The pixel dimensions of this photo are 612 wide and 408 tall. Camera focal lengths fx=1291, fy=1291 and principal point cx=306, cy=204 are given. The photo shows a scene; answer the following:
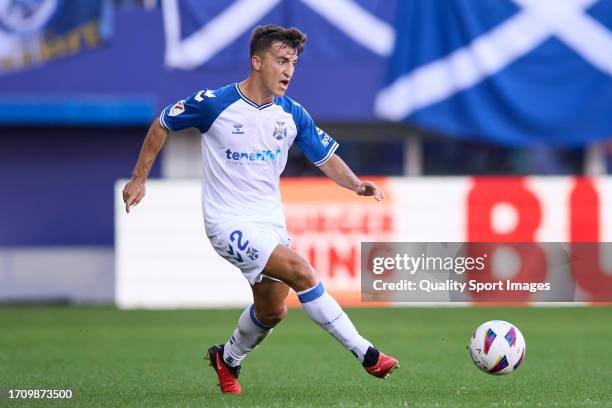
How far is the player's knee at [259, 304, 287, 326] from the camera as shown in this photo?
7.62 m

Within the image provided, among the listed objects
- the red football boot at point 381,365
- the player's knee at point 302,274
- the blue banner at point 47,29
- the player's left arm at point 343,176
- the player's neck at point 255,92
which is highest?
the blue banner at point 47,29

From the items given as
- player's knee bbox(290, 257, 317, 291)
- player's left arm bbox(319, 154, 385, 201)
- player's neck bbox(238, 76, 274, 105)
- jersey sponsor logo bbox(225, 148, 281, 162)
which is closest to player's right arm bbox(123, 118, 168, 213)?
jersey sponsor logo bbox(225, 148, 281, 162)

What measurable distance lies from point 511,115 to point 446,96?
97cm

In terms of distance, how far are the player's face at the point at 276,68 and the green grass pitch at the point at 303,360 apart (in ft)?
5.93

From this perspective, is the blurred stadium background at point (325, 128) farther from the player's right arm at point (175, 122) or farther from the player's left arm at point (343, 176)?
the player's right arm at point (175, 122)

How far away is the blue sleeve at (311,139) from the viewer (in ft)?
25.3

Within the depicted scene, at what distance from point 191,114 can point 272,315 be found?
50.2 inches

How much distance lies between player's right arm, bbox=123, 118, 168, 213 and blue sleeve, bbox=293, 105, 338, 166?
805 mm

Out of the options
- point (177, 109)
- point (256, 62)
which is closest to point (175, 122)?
point (177, 109)

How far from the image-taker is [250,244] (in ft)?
24.0

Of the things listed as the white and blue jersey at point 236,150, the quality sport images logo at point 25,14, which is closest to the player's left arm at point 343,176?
the white and blue jersey at point 236,150

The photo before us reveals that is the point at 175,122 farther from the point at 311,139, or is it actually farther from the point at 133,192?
the point at 311,139

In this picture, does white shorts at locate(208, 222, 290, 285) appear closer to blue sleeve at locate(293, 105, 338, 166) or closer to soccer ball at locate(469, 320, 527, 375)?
blue sleeve at locate(293, 105, 338, 166)

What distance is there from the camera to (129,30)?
19.3m
